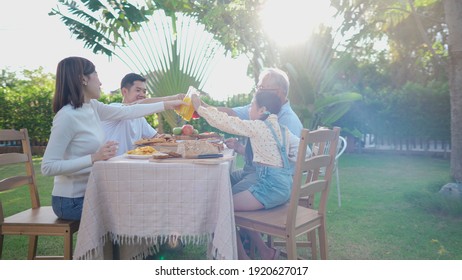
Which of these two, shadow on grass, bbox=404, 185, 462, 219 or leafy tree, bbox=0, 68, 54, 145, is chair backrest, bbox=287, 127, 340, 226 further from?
leafy tree, bbox=0, 68, 54, 145

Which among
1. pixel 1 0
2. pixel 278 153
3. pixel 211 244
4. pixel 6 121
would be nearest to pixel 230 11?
pixel 1 0

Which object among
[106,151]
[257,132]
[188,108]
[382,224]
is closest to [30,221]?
[106,151]

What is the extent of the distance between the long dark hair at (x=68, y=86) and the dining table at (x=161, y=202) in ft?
1.68

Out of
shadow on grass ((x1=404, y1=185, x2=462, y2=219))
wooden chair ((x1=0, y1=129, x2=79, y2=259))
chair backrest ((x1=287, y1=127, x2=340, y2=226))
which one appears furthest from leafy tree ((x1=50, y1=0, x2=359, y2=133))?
chair backrest ((x1=287, y1=127, x2=340, y2=226))

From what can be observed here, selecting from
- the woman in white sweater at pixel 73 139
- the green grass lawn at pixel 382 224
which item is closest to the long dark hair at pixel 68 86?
the woman in white sweater at pixel 73 139

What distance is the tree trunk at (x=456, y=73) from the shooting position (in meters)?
4.32

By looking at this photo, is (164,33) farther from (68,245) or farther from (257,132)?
(68,245)

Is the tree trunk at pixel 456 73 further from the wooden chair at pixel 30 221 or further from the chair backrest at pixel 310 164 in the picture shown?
the wooden chair at pixel 30 221

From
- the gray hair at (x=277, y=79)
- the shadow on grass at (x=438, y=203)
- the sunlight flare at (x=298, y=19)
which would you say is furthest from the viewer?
the sunlight flare at (x=298, y=19)

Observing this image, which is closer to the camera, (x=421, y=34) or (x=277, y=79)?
(x=277, y=79)

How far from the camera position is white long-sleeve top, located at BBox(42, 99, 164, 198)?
6.76 ft

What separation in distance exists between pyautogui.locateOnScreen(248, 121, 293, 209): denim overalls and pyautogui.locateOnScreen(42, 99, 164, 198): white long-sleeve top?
971mm

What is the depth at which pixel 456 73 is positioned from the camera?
4387 millimetres

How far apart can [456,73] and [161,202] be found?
157 inches
